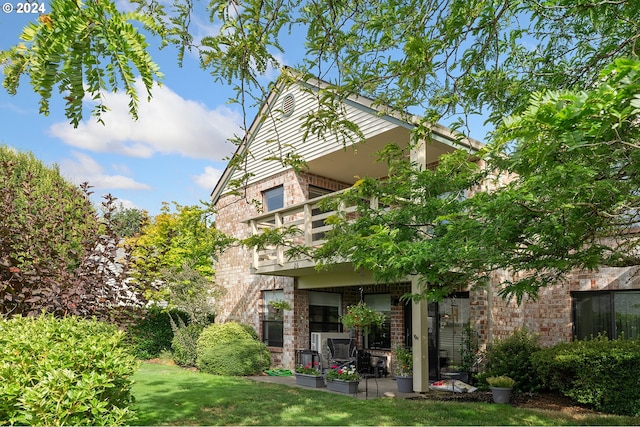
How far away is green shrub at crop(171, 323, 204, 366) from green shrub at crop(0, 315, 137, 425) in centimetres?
1241

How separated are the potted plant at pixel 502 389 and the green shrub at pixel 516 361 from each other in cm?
77

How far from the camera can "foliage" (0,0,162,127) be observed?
1.56 m

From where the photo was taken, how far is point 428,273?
579cm

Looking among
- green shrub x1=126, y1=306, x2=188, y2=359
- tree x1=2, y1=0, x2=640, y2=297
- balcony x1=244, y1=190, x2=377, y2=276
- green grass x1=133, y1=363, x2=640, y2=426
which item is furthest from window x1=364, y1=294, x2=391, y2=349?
tree x1=2, y1=0, x2=640, y2=297

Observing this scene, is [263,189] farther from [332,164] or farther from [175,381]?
[175,381]

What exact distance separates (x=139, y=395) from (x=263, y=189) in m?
9.14

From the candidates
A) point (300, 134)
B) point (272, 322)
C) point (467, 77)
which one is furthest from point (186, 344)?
point (467, 77)

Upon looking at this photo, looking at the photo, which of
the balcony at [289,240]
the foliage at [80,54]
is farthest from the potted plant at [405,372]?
the foliage at [80,54]

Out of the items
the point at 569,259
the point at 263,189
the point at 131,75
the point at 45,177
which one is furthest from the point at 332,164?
the point at 131,75

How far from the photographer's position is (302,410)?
952 cm

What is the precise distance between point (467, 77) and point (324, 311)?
506 inches

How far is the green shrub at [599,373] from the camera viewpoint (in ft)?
30.0

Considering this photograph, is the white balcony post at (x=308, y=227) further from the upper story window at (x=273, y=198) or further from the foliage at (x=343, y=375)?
the upper story window at (x=273, y=198)

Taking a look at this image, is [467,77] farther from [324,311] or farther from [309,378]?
[324,311]
